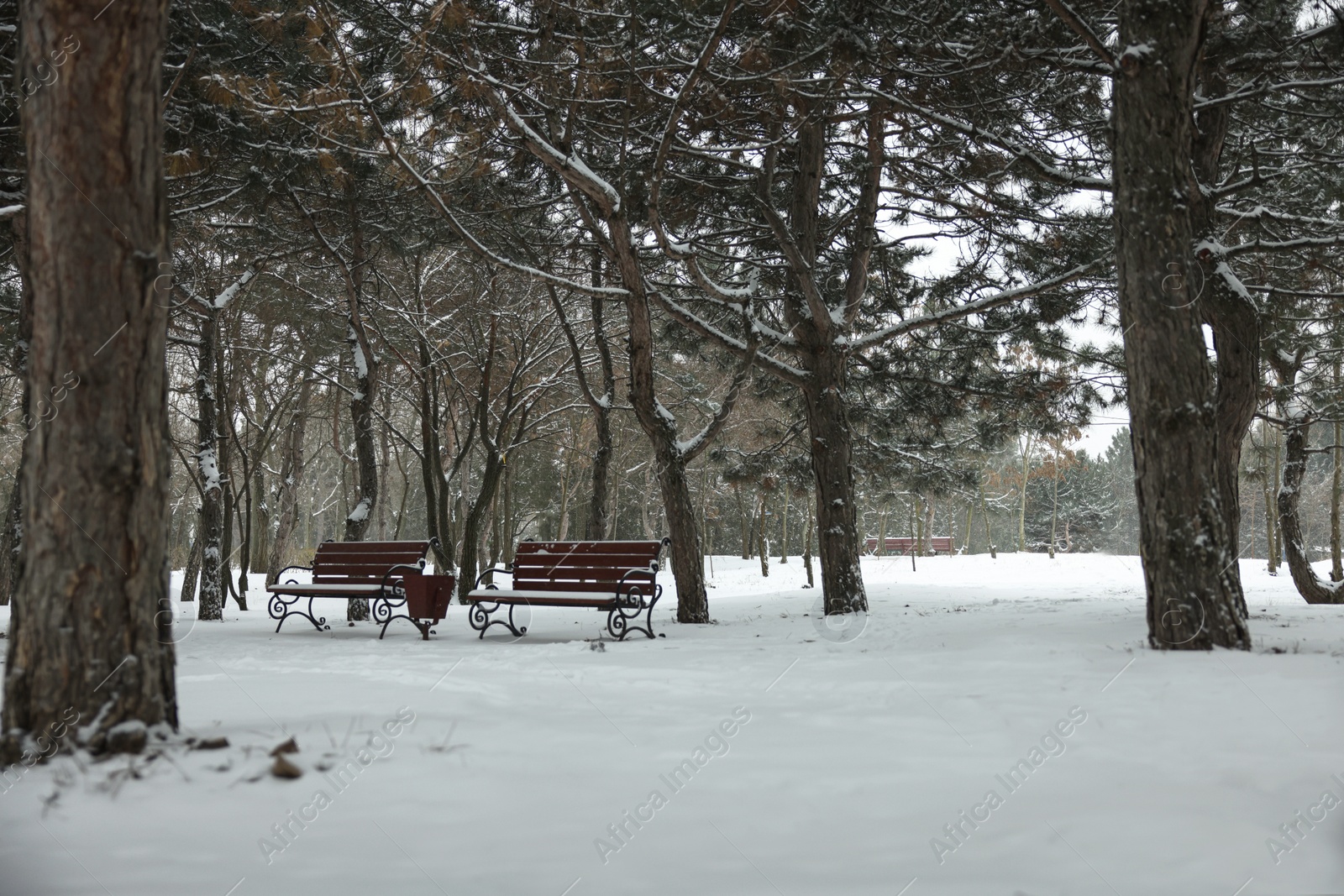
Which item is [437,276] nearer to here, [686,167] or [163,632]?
[686,167]

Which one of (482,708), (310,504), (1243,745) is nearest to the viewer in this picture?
(1243,745)

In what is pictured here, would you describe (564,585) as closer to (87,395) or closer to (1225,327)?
(87,395)

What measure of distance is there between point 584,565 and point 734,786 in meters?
5.76

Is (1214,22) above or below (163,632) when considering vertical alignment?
above

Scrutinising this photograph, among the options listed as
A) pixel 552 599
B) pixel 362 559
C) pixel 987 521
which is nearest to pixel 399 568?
pixel 362 559

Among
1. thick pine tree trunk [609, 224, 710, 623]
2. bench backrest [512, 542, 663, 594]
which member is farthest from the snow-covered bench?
thick pine tree trunk [609, 224, 710, 623]

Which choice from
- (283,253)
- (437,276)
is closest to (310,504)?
(437,276)

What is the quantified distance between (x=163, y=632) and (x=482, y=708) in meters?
1.34

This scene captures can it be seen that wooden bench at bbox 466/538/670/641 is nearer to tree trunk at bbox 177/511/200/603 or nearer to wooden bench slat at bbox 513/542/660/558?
wooden bench slat at bbox 513/542/660/558

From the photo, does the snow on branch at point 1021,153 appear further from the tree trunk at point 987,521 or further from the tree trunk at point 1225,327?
the tree trunk at point 987,521

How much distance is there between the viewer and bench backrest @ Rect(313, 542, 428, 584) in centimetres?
948

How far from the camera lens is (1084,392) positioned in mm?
11328

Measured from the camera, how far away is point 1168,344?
5.39 meters

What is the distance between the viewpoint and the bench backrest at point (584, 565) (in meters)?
8.37
